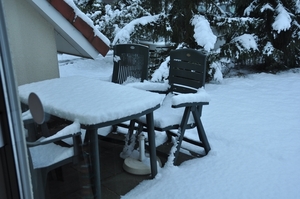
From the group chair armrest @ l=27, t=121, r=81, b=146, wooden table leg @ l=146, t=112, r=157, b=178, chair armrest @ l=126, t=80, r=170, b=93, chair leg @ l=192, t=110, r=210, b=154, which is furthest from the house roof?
chair leg @ l=192, t=110, r=210, b=154

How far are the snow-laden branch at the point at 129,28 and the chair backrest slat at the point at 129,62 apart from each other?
4.58 feet

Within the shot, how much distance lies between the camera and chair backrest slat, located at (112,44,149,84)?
9.79 ft

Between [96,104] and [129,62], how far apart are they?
1.20 metres

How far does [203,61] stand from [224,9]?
149 inches

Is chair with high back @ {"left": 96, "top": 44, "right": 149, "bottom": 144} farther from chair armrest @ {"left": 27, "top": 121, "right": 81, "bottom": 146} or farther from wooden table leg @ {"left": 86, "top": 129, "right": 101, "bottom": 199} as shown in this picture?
chair armrest @ {"left": 27, "top": 121, "right": 81, "bottom": 146}

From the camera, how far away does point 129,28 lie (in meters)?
4.84

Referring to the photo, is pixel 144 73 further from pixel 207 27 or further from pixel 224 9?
pixel 224 9

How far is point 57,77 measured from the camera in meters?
2.18

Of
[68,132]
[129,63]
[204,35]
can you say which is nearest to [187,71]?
[129,63]

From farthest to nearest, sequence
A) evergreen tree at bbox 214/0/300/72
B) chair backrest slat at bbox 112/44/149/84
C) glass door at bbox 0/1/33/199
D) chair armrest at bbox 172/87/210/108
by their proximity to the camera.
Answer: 1. evergreen tree at bbox 214/0/300/72
2. chair backrest slat at bbox 112/44/149/84
3. chair armrest at bbox 172/87/210/108
4. glass door at bbox 0/1/33/199

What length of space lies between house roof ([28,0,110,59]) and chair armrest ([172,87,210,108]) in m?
0.90

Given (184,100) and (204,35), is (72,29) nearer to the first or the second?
(184,100)

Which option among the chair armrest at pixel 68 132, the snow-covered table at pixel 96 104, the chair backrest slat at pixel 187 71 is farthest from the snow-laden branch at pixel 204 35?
the chair armrest at pixel 68 132

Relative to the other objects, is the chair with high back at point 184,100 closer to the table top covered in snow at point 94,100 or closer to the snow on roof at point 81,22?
the table top covered in snow at point 94,100
